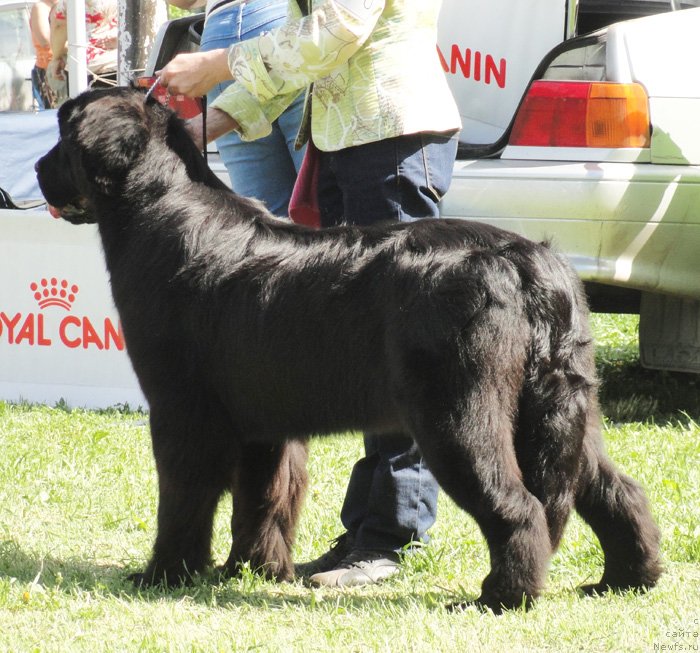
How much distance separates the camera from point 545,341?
2.80 meters

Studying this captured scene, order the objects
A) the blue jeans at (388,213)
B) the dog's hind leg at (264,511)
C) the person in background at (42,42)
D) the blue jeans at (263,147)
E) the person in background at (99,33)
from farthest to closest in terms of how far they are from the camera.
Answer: the person in background at (42,42), the person in background at (99,33), the blue jeans at (263,147), the dog's hind leg at (264,511), the blue jeans at (388,213)

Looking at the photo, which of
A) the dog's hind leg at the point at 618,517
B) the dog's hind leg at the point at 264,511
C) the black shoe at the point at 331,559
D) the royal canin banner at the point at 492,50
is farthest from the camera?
the royal canin banner at the point at 492,50

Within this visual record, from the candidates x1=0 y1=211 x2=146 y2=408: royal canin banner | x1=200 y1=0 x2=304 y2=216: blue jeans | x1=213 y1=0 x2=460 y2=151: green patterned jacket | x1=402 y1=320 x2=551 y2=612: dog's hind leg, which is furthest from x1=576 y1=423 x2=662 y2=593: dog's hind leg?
x1=0 y1=211 x2=146 y2=408: royal canin banner

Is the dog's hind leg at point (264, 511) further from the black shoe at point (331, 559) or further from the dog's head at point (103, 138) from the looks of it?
the dog's head at point (103, 138)

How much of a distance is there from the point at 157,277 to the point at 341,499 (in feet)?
4.78

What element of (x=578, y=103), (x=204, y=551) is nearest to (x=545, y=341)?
(x=204, y=551)

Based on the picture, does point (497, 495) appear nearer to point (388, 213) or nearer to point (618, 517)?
point (618, 517)

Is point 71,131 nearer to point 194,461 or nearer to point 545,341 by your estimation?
point 194,461

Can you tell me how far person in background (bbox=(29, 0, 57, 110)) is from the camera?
9.24m

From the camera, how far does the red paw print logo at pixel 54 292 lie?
5.80 meters

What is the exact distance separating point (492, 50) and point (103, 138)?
2849mm

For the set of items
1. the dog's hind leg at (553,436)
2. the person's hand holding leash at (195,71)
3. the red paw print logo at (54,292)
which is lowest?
the red paw print logo at (54,292)

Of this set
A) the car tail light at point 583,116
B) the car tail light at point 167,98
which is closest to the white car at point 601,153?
the car tail light at point 583,116

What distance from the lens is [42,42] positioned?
927cm
